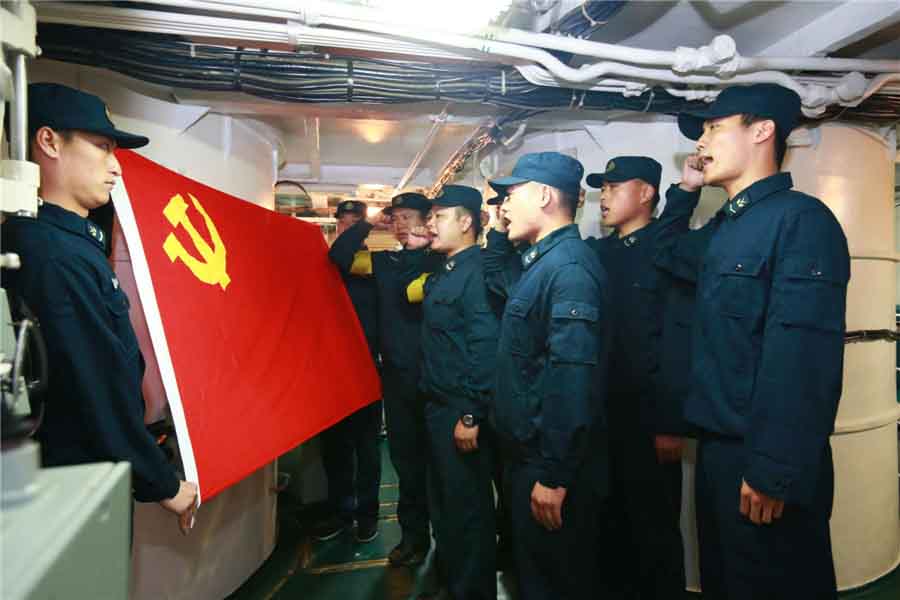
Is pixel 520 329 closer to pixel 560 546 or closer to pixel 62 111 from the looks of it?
pixel 560 546

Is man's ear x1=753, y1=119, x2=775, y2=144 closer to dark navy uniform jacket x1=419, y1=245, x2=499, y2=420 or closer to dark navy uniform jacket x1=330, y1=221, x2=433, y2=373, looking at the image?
dark navy uniform jacket x1=419, y1=245, x2=499, y2=420

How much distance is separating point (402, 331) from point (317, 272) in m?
0.58

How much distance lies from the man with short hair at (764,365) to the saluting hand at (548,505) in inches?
17.9

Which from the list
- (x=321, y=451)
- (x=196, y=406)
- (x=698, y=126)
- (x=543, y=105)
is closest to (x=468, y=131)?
(x=543, y=105)

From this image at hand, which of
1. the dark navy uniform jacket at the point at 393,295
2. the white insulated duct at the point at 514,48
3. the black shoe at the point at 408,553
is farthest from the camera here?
the dark navy uniform jacket at the point at 393,295

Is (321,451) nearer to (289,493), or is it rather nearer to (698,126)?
(289,493)

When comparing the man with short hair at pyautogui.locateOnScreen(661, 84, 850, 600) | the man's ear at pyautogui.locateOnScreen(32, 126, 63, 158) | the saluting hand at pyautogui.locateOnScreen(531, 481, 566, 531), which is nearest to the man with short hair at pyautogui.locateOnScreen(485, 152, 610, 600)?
the saluting hand at pyautogui.locateOnScreen(531, 481, 566, 531)

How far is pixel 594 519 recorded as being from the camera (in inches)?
61.0

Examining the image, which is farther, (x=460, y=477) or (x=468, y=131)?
(x=468, y=131)

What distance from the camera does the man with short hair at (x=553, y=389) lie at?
4.66 feet

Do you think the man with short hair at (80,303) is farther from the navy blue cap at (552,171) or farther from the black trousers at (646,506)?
the black trousers at (646,506)

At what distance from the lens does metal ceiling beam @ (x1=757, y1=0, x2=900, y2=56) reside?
65.2 inches

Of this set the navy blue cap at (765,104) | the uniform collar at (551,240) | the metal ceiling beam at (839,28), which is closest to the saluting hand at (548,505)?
the uniform collar at (551,240)

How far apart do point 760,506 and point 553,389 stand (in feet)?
2.01
